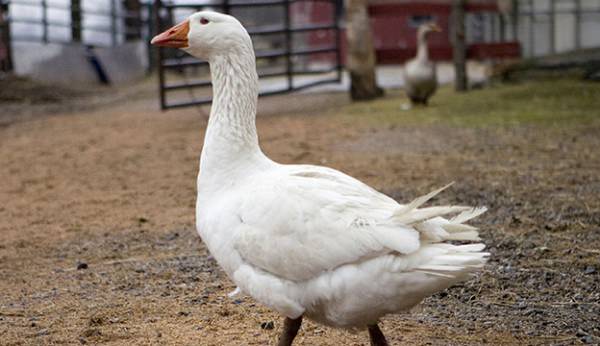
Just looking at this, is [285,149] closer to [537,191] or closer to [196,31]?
[537,191]

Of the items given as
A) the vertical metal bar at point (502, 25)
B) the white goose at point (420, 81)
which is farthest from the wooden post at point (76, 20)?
the white goose at point (420, 81)

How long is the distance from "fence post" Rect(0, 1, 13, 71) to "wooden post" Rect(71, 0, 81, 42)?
279 cm

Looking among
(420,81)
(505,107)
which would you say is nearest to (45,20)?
(420,81)

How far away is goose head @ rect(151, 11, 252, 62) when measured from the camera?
4129mm

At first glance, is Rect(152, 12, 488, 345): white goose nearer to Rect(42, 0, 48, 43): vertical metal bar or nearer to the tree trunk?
the tree trunk

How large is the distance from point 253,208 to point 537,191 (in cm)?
408

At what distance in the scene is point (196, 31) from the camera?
4145mm

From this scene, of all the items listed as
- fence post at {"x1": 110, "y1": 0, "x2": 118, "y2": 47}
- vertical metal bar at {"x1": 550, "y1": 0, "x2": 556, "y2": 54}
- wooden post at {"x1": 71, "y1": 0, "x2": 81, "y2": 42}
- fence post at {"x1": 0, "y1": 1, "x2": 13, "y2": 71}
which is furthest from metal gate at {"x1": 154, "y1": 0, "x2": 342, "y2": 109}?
vertical metal bar at {"x1": 550, "y1": 0, "x2": 556, "y2": 54}

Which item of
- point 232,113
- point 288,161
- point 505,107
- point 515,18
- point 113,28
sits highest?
point 113,28

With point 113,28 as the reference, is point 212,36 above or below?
below

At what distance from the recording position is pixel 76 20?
22.8 metres

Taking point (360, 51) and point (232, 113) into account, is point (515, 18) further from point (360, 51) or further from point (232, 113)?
point (232, 113)

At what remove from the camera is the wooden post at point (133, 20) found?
25.7m

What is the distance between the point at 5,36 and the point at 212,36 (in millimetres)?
16285
